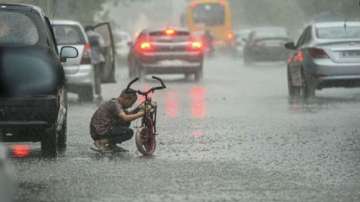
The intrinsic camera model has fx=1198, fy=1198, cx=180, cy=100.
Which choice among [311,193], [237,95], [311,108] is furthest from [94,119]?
[237,95]

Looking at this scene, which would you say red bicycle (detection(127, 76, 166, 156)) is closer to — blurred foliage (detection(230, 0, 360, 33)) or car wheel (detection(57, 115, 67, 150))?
car wheel (detection(57, 115, 67, 150))

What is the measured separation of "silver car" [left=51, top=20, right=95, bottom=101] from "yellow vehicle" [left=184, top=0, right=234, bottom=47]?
1791 inches

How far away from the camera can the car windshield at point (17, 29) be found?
12.1 m

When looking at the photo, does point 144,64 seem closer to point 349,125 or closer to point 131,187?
point 349,125

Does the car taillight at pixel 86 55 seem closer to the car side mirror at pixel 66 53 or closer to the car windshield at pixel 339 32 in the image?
the car windshield at pixel 339 32

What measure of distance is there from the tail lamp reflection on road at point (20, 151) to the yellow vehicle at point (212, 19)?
5310 cm

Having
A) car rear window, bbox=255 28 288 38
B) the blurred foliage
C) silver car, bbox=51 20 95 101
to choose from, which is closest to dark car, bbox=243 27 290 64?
car rear window, bbox=255 28 288 38

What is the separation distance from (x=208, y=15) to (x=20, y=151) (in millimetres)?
54459

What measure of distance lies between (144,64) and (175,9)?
10375cm

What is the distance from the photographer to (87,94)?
876 inches

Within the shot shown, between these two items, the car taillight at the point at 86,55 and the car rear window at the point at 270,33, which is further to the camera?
the car rear window at the point at 270,33

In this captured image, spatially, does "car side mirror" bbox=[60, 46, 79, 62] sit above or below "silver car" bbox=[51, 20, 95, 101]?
above

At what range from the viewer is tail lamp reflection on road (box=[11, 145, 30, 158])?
12.9 m

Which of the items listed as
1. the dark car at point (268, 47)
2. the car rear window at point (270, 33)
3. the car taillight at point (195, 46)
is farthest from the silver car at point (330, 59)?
the car rear window at point (270, 33)
